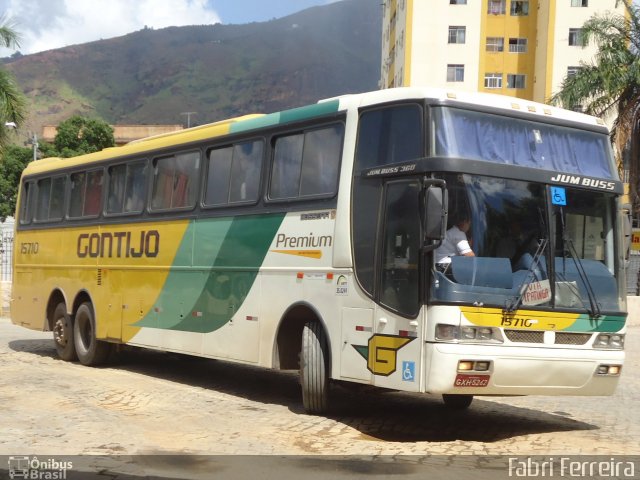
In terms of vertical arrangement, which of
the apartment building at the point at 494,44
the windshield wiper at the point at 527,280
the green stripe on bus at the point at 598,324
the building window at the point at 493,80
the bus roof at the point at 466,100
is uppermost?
the apartment building at the point at 494,44

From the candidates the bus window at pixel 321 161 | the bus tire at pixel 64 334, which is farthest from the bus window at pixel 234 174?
the bus tire at pixel 64 334

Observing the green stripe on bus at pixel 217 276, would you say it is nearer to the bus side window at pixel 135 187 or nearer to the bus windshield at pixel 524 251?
the bus side window at pixel 135 187

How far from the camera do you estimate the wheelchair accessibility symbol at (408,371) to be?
28.4 feet

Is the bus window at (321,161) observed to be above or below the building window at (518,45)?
below

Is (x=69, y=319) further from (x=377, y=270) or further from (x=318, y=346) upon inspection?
(x=377, y=270)

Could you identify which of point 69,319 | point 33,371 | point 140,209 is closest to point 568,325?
point 140,209

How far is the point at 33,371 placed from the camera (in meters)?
13.9

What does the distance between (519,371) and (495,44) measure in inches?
2258

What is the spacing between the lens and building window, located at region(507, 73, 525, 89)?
6316 centimetres

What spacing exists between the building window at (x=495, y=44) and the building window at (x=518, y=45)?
24.3 inches

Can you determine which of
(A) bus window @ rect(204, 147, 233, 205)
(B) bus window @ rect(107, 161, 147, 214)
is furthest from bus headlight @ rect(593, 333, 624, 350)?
(B) bus window @ rect(107, 161, 147, 214)

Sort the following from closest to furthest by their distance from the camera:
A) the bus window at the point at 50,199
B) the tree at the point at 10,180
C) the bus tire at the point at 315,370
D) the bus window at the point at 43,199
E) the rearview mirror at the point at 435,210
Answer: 1. the rearview mirror at the point at 435,210
2. the bus tire at the point at 315,370
3. the bus window at the point at 50,199
4. the bus window at the point at 43,199
5. the tree at the point at 10,180

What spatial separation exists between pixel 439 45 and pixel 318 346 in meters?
54.0

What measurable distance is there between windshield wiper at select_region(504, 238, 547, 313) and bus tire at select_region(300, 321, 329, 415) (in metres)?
2.26
